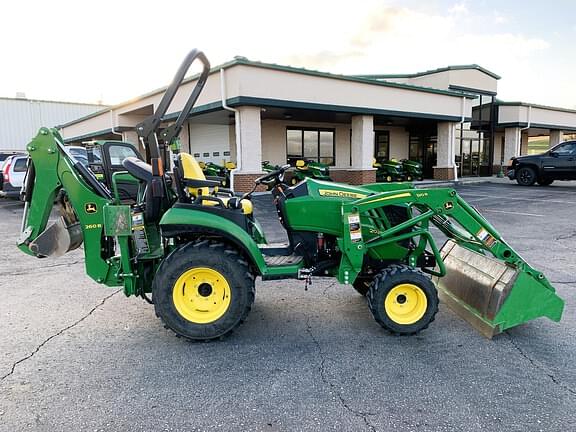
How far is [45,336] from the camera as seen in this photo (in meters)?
3.64

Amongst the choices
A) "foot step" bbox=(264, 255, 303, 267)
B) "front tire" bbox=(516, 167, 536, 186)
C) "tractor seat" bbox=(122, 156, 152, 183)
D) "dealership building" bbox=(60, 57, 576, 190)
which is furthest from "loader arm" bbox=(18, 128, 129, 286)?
"front tire" bbox=(516, 167, 536, 186)

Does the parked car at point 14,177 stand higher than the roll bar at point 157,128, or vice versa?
the roll bar at point 157,128

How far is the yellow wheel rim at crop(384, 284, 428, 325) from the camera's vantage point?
3551 millimetres

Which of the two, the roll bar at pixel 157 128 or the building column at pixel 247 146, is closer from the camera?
the roll bar at pixel 157 128

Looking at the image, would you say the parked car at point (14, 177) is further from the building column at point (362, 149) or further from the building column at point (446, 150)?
the building column at point (446, 150)

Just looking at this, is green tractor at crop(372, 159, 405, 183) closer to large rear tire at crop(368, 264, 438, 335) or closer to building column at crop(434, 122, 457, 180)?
building column at crop(434, 122, 457, 180)

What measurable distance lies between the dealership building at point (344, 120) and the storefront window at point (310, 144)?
2.0 inches

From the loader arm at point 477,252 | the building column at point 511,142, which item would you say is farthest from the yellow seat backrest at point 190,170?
the building column at point 511,142

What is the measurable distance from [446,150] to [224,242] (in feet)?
65.5

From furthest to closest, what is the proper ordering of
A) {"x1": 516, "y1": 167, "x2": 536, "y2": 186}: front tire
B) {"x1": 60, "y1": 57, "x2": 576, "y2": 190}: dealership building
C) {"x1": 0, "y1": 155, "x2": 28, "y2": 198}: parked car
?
{"x1": 516, "y1": 167, "x2": 536, "y2": 186}: front tire
{"x1": 60, "y1": 57, "x2": 576, "y2": 190}: dealership building
{"x1": 0, "y1": 155, "x2": 28, "y2": 198}: parked car

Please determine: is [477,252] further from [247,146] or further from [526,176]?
[526,176]

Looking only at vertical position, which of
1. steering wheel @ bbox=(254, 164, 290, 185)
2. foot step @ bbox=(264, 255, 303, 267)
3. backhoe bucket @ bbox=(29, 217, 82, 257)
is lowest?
foot step @ bbox=(264, 255, 303, 267)

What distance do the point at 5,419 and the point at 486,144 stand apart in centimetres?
2739

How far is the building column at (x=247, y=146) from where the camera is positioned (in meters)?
14.5
